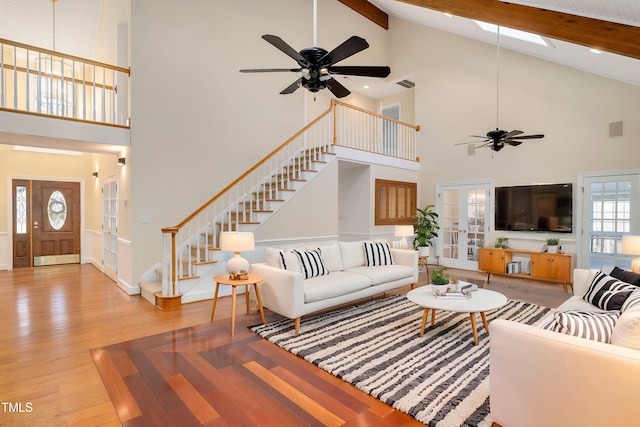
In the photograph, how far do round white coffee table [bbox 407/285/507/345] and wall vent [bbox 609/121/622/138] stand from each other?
13.3 ft

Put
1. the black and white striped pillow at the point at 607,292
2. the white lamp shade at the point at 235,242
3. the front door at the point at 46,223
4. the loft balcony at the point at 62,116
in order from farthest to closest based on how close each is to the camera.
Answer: the front door at the point at 46,223
the loft balcony at the point at 62,116
the white lamp shade at the point at 235,242
the black and white striped pillow at the point at 607,292

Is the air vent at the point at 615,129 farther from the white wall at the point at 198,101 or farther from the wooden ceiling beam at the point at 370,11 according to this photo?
the wooden ceiling beam at the point at 370,11

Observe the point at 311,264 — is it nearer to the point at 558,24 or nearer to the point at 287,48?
the point at 287,48

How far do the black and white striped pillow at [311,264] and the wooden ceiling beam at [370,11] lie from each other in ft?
23.8

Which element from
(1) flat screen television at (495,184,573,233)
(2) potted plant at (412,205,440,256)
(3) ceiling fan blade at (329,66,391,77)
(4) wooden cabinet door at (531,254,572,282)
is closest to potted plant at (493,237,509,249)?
(1) flat screen television at (495,184,573,233)

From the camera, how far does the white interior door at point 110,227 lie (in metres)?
6.14

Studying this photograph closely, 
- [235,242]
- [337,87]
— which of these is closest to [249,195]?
[235,242]

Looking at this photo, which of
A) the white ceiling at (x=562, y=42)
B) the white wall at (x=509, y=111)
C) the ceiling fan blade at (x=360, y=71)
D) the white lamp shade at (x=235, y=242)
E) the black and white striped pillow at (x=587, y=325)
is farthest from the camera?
the white wall at (x=509, y=111)

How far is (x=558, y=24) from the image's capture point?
2916 millimetres

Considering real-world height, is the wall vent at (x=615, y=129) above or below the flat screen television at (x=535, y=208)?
above

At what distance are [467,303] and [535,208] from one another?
4.11 m

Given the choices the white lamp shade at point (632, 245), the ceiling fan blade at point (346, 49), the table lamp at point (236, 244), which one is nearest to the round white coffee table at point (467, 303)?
the white lamp shade at point (632, 245)

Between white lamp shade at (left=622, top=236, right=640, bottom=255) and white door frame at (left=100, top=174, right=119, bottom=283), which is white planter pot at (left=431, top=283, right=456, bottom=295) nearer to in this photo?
white lamp shade at (left=622, top=236, right=640, bottom=255)

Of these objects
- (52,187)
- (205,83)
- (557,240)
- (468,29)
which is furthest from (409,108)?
(52,187)
